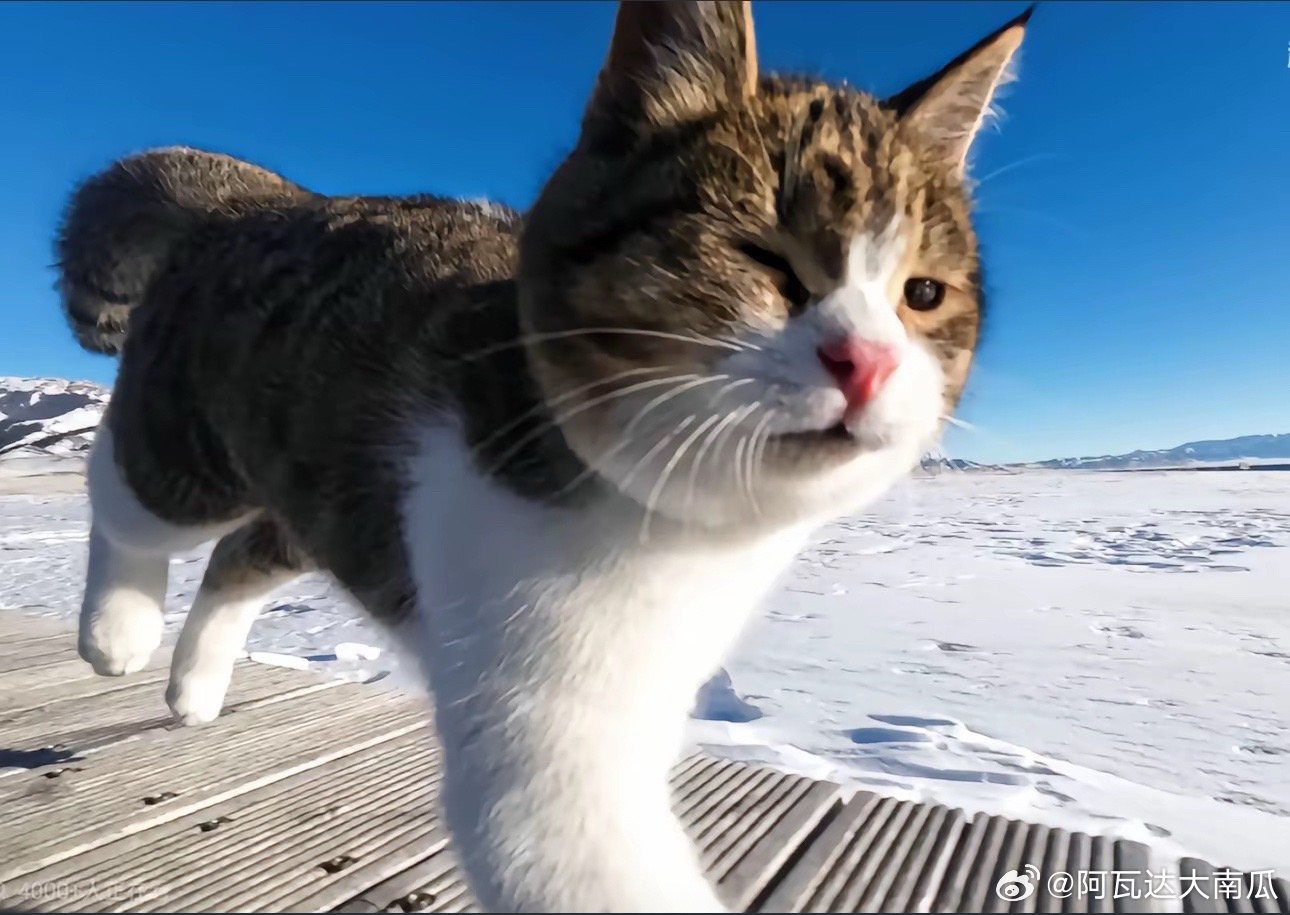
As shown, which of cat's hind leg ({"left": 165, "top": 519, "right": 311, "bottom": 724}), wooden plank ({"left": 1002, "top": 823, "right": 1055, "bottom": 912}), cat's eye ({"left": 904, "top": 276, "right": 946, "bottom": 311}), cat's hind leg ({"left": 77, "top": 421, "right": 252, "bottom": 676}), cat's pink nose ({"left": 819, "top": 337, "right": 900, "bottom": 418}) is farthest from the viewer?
cat's hind leg ({"left": 165, "top": 519, "right": 311, "bottom": 724})

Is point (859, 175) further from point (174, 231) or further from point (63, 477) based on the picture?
point (63, 477)

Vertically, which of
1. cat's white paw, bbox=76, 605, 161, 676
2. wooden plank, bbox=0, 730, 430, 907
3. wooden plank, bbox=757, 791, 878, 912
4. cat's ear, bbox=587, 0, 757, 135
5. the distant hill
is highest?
the distant hill

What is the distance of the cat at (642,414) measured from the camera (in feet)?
2.47

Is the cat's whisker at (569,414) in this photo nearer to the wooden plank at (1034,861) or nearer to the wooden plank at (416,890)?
the wooden plank at (416,890)

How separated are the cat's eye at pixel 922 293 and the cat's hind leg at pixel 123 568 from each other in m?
1.45

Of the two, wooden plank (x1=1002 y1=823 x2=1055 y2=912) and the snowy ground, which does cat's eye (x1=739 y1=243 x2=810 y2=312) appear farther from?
wooden plank (x1=1002 y1=823 x2=1055 y2=912)

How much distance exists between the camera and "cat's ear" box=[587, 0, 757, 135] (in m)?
0.89

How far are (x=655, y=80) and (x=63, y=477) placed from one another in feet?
55.0

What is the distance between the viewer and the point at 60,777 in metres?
1.63

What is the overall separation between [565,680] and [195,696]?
54.2 inches

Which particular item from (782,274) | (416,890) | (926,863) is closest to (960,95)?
(782,274)

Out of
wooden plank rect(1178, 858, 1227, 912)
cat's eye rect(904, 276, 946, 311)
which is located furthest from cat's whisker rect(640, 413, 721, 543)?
wooden plank rect(1178, 858, 1227, 912)

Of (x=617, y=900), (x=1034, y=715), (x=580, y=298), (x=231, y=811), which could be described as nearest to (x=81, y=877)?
(x=231, y=811)

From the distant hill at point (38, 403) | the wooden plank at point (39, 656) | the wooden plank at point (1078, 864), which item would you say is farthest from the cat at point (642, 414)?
the distant hill at point (38, 403)
